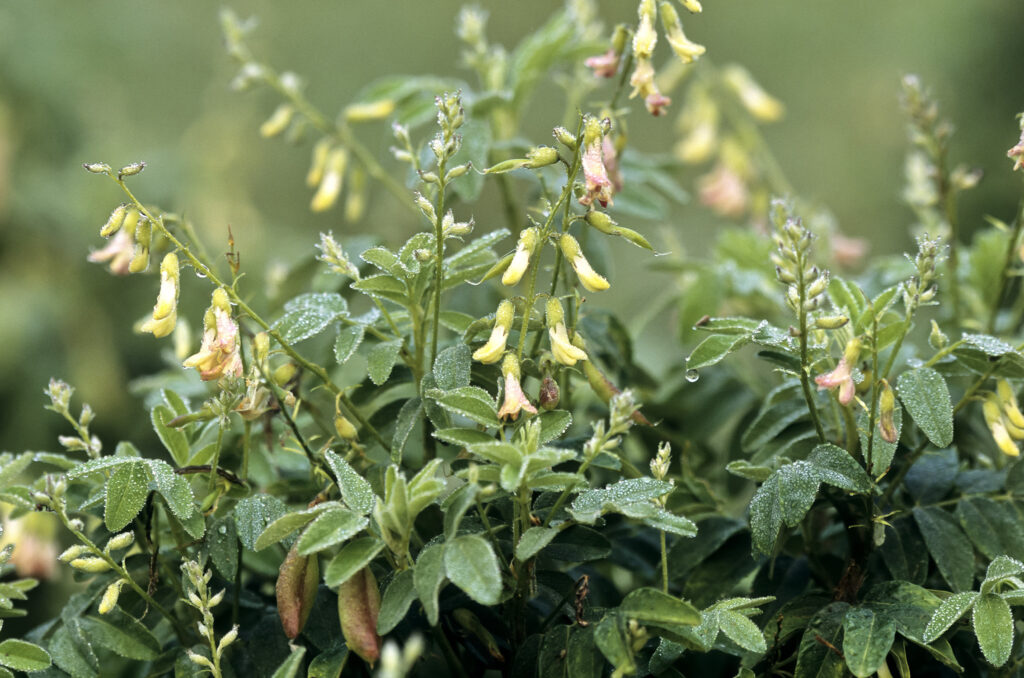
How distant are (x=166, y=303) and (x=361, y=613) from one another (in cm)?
23

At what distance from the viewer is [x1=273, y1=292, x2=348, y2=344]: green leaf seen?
0.65 m

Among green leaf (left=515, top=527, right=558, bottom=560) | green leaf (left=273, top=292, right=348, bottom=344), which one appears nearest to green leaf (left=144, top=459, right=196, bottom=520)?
green leaf (left=273, top=292, right=348, bottom=344)

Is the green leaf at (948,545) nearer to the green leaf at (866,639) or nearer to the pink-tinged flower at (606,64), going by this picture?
the green leaf at (866,639)

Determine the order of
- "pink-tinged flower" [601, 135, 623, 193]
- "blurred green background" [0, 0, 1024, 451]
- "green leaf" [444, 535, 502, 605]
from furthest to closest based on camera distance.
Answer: "blurred green background" [0, 0, 1024, 451]
"pink-tinged flower" [601, 135, 623, 193]
"green leaf" [444, 535, 502, 605]

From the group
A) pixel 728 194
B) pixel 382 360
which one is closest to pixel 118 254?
pixel 382 360

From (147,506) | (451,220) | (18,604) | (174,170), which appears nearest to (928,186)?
(451,220)

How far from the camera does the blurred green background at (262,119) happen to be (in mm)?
1706

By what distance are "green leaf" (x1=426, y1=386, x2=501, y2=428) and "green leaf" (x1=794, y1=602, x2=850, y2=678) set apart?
23 cm

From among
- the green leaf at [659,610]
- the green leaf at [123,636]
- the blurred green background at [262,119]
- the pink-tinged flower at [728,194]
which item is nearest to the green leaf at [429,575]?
the green leaf at [659,610]

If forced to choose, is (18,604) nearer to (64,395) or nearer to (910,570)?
(64,395)

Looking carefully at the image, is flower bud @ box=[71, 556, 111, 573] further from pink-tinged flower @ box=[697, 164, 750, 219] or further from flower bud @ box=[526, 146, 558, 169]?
pink-tinged flower @ box=[697, 164, 750, 219]

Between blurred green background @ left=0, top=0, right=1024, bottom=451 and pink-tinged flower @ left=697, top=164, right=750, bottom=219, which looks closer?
pink-tinged flower @ left=697, top=164, right=750, bottom=219

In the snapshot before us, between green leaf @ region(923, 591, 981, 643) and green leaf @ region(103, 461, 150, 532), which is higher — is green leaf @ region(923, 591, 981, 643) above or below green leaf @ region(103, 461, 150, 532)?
below

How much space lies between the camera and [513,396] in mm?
594
